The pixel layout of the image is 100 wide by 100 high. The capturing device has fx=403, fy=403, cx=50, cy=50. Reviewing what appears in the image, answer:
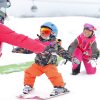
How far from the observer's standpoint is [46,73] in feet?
16.0

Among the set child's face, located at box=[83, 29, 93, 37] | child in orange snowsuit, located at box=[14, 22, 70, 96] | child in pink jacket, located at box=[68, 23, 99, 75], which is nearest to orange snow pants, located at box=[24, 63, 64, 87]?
child in orange snowsuit, located at box=[14, 22, 70, 96]

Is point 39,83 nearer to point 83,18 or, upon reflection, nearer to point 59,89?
point 59,89

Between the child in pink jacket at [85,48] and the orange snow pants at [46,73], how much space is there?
1.05 metres

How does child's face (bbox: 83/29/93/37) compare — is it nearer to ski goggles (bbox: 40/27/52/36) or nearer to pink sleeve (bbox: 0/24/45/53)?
ski goggles (bbox: 40/27/52/36)

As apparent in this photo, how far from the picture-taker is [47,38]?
16.3 ft

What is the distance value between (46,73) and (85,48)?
130cm

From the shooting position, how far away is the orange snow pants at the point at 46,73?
15.9 ft

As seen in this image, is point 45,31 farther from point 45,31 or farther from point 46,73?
point 46,73

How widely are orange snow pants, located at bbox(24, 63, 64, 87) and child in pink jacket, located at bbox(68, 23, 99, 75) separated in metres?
1.05

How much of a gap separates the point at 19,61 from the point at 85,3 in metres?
3.65

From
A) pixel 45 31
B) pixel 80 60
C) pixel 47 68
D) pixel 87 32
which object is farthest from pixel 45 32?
pixel 80 60

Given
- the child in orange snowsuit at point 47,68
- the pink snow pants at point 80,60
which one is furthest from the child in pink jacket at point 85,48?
the child in orange snowsuit at point 47,68

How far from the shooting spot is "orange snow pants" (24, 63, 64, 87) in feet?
15.9

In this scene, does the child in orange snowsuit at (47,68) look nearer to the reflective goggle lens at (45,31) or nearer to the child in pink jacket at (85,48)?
the reflective goggle lens at (45,31)
